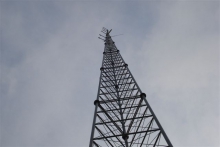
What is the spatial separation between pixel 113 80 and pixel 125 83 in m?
1.29

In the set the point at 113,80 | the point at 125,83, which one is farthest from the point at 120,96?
the point at 113,80

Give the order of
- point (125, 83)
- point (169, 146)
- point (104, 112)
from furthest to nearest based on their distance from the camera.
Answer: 1. point (125, 83)
2. point (104, 112)
3. point (169, 146)

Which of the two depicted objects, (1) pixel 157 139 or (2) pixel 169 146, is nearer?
(2) pixel 169 146

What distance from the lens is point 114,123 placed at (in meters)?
8.98

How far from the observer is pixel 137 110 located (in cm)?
960

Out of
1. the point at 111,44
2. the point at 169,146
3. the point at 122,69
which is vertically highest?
the point at 111,44

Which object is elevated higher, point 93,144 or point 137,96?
point 137,96

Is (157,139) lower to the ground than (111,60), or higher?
lower

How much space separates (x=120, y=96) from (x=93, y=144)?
5168 mm

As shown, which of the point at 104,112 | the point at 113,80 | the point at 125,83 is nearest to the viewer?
the point at 104,112

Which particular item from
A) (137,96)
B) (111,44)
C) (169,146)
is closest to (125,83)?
(137,96)

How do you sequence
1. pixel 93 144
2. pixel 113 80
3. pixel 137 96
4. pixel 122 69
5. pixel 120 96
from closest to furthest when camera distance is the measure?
pixel 93 144
pixel 137 96
pixel 120 96
pixel 113 80
pixel 122 69

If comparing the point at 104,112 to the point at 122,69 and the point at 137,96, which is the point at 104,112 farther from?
the point at 122,69

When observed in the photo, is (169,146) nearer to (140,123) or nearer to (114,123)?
(140,123)
